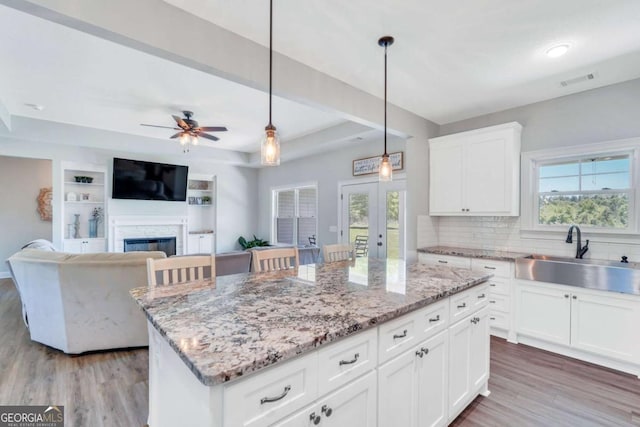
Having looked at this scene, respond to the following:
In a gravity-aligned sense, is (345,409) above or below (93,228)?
below

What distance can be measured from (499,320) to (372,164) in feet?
9.37

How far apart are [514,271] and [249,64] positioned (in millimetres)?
3346

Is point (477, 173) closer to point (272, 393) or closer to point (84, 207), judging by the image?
point (272, 393)

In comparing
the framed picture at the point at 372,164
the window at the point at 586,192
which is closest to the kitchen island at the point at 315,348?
the window at the point at 586,192

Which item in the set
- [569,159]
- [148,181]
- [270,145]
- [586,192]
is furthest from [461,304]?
[148,181]

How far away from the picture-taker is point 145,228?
640 cm

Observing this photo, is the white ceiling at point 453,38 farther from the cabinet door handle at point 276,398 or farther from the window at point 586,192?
the cabinet door handle at point 276,398

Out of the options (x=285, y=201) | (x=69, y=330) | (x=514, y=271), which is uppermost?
(x=285, y=201)

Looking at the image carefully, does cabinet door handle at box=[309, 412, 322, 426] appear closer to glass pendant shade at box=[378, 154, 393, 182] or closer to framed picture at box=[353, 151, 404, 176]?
glass pendant shade at box=[378, 154, 393, 182]

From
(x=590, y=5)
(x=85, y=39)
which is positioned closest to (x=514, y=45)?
(x=590, y=5)

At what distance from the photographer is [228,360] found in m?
0.94

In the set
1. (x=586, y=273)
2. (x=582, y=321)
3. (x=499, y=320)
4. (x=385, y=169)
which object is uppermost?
(x=385, y=169)

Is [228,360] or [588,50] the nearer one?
[228,360]

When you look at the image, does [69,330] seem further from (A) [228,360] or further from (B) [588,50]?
(B) [588,50]
